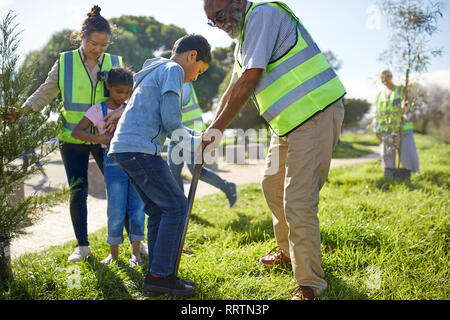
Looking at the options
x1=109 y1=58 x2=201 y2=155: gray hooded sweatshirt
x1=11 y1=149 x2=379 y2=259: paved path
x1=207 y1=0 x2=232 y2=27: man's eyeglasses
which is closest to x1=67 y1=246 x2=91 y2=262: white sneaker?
x1=11 y1=149 x2=379 y2=259: paved path

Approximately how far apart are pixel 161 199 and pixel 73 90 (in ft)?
4.57

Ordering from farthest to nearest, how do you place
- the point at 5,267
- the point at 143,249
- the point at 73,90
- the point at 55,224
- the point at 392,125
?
the point at 392,125
the point at 55,224
the point at 143,249
the point at 73,90
the point at 5,267

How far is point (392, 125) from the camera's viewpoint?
6250 mm

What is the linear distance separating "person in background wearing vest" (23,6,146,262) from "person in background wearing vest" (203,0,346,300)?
4.07 ft

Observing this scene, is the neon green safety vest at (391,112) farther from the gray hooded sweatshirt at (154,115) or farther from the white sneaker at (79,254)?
the white sneaker at (79,254)

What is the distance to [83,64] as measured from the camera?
9.91ft

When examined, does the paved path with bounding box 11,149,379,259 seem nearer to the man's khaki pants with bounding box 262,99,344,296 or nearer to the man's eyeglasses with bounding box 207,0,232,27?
the man's eyeglasses with bounding box 207,0,232,27

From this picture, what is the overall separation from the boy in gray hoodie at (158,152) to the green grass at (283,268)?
20cm

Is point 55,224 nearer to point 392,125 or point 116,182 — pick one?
point 116,182

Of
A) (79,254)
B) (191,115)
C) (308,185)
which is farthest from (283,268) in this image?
(191,115)

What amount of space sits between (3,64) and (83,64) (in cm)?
84

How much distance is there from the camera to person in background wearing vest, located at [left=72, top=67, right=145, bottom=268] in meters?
2.90
